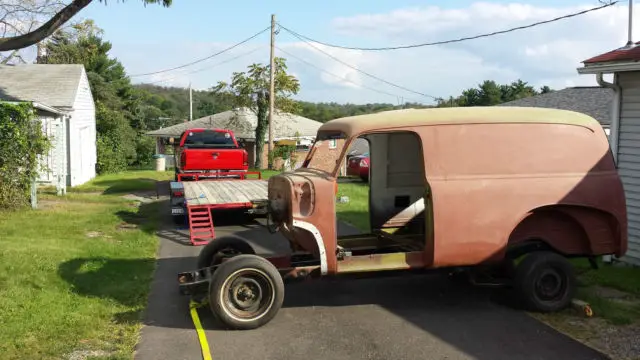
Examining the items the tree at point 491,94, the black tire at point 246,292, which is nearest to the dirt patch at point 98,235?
the black tire at point 246,292

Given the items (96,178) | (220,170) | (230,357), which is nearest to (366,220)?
(220,170)

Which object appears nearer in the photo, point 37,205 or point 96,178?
point 37,205

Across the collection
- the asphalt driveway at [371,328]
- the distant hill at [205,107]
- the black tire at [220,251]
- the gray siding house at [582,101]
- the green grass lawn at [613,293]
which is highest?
the distant hill at [205,107]

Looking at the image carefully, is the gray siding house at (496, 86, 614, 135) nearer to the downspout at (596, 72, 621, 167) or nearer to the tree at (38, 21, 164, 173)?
the downspout at (596, 72, 621, 167)

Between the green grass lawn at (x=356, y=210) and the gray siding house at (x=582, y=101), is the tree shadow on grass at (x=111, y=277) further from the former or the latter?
the gray siding house at (x=582, y=101)

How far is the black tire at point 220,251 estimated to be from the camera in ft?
23.4

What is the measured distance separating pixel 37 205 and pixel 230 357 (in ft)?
36.9

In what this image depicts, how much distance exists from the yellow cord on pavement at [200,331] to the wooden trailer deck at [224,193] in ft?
15.2

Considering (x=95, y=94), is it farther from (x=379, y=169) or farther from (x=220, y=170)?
(x=379, y=169)

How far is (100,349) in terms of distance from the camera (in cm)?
524

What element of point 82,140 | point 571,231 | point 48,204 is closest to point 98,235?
point 48,204

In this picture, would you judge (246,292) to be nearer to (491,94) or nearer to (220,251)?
(220,251)

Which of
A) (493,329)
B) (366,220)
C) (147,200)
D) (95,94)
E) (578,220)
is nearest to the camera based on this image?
(493,329)

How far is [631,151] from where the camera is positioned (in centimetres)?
870
